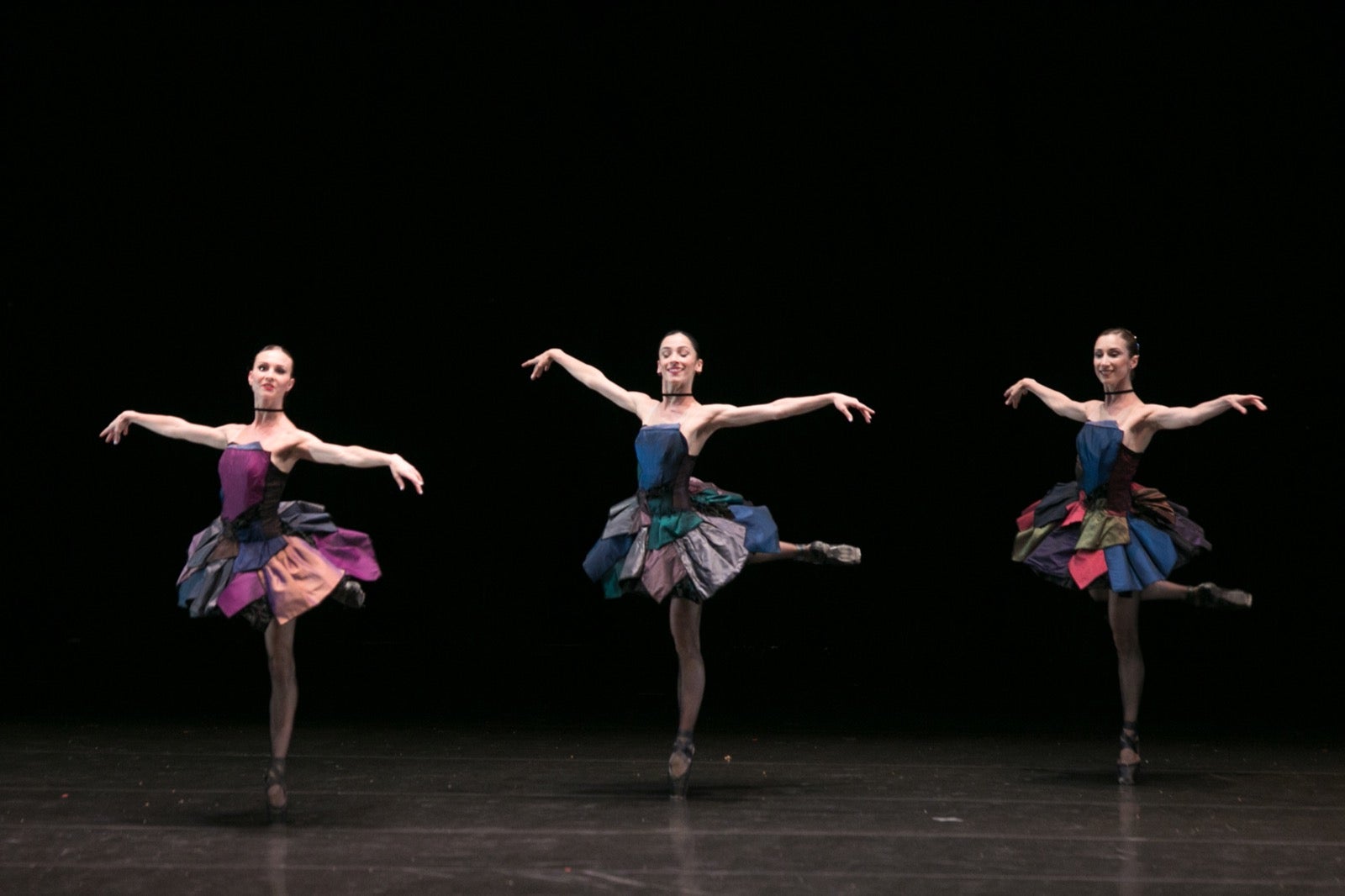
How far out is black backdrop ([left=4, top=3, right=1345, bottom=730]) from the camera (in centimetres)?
688

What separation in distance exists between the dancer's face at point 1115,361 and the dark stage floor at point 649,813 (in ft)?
4.00

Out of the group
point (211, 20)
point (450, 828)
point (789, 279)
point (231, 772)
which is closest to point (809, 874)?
point (450, 828)

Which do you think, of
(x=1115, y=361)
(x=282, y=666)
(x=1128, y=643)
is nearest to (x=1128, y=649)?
(x=1128, y=643)

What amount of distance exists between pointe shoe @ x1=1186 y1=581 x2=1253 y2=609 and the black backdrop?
1.89 metres

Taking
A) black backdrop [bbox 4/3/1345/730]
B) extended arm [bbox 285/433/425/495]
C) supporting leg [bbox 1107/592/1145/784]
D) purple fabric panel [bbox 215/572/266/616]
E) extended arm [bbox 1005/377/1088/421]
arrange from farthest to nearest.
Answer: black backdrop [bbox 4/3/1345/730] → extended arm [bbox 1005/377/1088/421] → supporting leg [bbox 1107/592/1145/784] → purple fabric panel [bbox 215/572/266/616] → extended arm [bbox 285/433/425/495]

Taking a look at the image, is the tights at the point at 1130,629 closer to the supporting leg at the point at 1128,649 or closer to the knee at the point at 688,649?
the supporting leg at the point at 1128,649

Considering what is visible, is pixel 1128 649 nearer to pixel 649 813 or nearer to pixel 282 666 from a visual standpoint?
pixel 649 813

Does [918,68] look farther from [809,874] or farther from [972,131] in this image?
[809,874]

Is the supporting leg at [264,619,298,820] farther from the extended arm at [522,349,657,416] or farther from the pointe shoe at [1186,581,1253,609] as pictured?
the pointe shoe at [1186,581,1253,609]

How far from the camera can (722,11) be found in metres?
6.89

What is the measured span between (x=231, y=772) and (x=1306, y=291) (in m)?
5.03

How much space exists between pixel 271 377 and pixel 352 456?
0.42 metres

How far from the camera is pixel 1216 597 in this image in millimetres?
4664

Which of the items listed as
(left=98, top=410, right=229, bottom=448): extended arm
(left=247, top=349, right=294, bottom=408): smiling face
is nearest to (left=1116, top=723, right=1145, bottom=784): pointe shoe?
(left=247, top=349, right=294, bottom=408): smiling face
